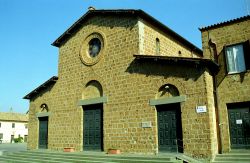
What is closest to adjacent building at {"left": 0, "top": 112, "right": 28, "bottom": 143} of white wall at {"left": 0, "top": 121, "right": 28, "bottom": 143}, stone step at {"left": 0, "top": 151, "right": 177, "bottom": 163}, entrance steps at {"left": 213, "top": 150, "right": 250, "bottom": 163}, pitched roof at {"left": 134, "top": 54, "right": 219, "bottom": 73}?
white wall at {"left": 0, "top": 121, "right": 28, "bottom": 143}

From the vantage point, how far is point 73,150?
1817 cm

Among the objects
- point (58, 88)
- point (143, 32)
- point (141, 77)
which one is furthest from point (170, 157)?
point (58, 88)

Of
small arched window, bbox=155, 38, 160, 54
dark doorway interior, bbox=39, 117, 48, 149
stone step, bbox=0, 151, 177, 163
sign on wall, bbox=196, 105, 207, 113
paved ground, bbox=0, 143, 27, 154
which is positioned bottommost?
paved ground, bbox=0, 143, 27, 154

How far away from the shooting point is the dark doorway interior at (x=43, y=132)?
20998 mm

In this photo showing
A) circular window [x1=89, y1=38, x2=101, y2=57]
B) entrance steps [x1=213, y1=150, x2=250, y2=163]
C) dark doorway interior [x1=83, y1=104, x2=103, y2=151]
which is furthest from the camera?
circular window [x1=89, y1=38, x2=101, y2=57]

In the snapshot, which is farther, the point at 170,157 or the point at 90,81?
the point at 90,81

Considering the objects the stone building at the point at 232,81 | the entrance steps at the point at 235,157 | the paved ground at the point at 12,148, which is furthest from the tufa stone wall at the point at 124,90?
the paved ground at the point at 12,148

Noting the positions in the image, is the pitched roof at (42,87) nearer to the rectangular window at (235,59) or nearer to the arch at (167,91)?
the arch at (167,91)

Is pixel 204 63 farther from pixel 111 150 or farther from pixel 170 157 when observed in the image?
pixel 111 150

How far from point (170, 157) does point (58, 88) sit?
11533 mm

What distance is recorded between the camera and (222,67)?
14.6 meters

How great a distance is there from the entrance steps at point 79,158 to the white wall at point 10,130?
4819cm

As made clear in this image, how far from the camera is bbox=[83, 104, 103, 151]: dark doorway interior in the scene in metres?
17.5

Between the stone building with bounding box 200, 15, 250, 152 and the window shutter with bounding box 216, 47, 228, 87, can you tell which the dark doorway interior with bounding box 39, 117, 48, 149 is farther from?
the window shutter with bounding box 216, 47, 228, 87
